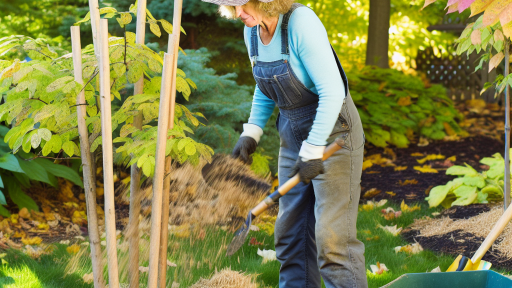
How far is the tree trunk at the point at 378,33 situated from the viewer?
317 inches

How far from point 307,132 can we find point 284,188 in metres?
0.37

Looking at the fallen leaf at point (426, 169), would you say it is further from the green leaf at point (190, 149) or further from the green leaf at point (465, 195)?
the green leaf at point (190, 149)

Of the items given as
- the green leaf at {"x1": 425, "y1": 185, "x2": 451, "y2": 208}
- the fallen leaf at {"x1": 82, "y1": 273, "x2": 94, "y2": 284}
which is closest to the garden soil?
the green leaf at {"x1": 425, "y1": 185, "x2": 451, "y2": 208}

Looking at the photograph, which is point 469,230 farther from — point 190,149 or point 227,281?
point 190,149

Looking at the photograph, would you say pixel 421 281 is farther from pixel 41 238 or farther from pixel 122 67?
pixel 41 238

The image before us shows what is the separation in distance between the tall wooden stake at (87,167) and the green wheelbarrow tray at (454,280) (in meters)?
1.13

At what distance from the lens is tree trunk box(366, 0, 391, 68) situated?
8047mm

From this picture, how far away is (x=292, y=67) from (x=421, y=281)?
3.24 ft

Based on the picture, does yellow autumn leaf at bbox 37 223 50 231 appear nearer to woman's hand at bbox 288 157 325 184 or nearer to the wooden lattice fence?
woman's hand at bbox 288 157 325 184

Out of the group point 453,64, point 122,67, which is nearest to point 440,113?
point 453,64

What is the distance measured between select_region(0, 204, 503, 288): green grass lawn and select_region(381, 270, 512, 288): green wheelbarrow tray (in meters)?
0.82

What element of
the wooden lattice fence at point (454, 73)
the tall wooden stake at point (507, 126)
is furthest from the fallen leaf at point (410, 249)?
the wooden lattice fence at point (454, 73)

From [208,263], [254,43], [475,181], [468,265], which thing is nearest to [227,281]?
[208,263]

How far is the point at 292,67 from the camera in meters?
2.01
